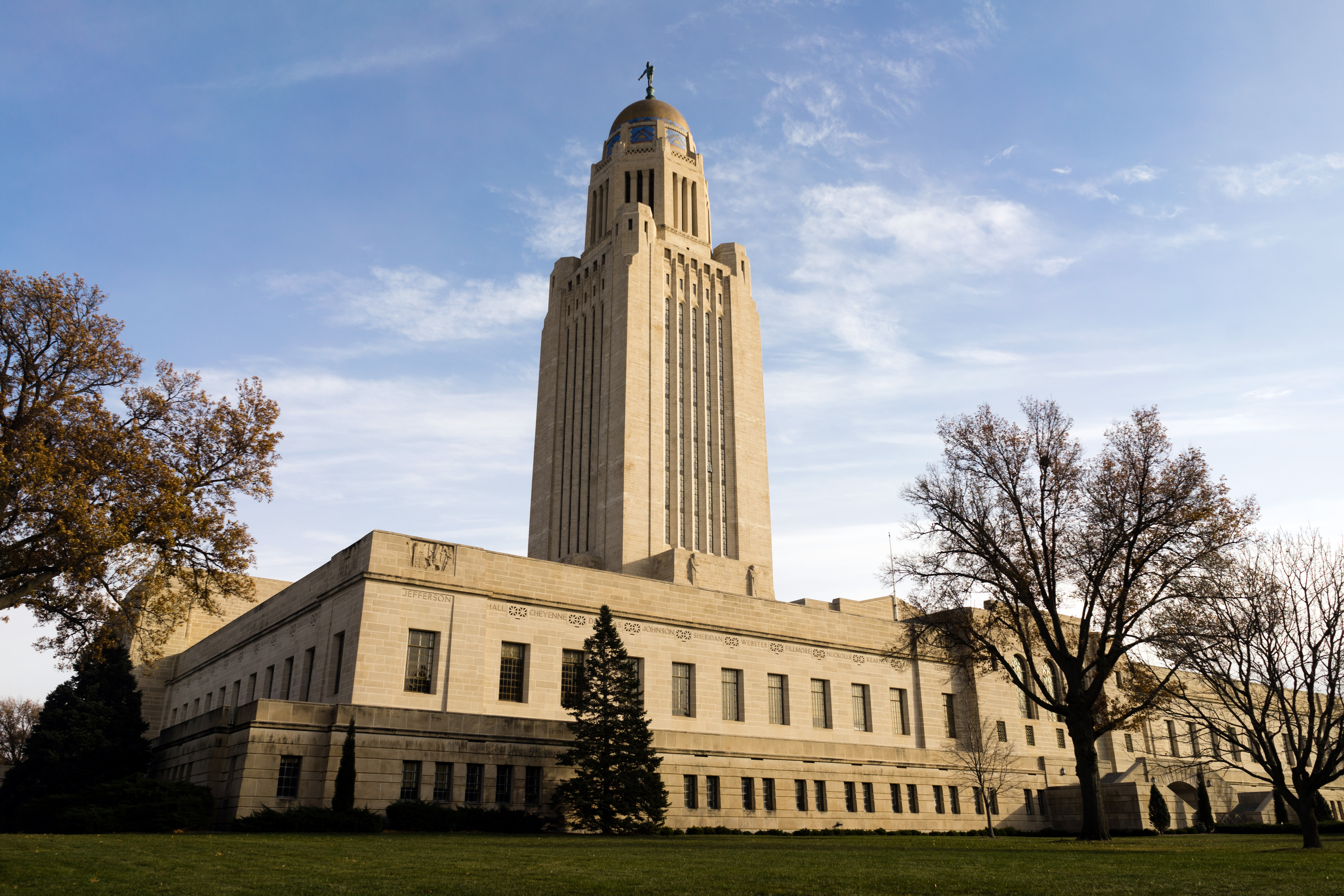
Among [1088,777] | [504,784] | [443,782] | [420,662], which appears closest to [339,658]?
[420,662]

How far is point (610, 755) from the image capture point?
33250 millimetres

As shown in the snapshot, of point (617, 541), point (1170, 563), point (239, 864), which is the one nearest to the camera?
point (239, 864)

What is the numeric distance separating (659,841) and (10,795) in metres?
34.0

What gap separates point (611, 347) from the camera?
220 feet

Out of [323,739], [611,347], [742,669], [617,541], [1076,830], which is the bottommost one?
[1076,830]

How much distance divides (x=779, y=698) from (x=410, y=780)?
19.6 m

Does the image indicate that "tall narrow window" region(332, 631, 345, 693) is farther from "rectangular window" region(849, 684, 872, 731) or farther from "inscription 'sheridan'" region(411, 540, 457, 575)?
"rectangular window" region(849, 684, 872, 731)

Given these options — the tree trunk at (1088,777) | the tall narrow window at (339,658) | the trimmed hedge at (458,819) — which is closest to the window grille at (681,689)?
the trimmed hedge at (458,819)

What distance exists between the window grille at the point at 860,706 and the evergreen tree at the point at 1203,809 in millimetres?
19502

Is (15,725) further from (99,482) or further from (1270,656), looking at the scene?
(1270,656)

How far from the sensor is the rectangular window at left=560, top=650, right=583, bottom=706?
131ft

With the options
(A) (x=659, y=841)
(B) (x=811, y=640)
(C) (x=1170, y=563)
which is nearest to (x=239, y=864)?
(A) (x=659, y=841)

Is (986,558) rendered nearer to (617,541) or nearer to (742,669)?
(742,669)

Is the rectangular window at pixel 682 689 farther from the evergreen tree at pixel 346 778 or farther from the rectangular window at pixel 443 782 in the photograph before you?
the evergreen tree at pixel 346 778
